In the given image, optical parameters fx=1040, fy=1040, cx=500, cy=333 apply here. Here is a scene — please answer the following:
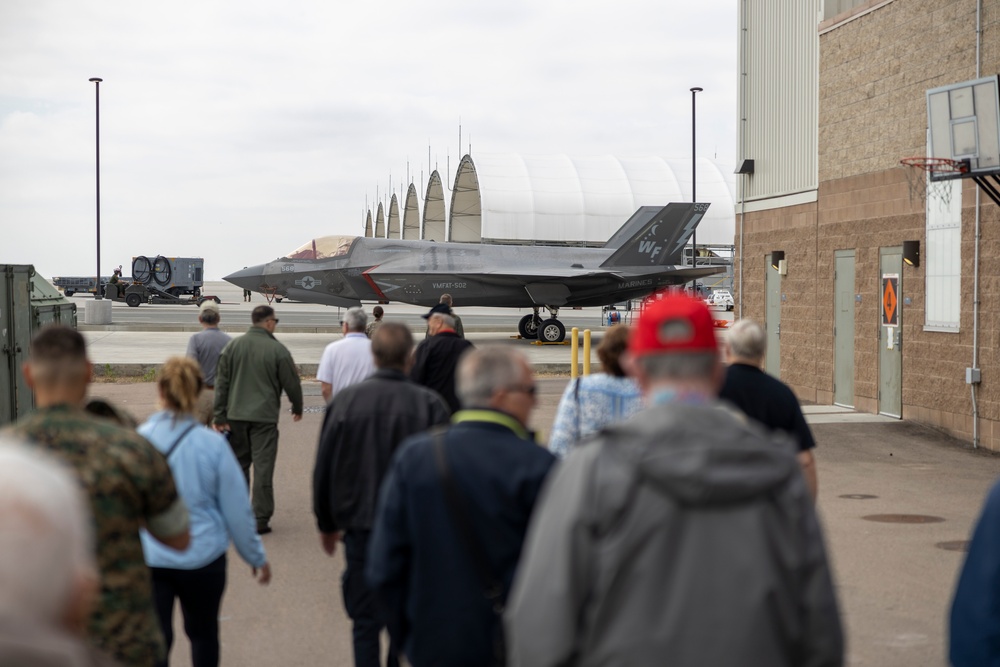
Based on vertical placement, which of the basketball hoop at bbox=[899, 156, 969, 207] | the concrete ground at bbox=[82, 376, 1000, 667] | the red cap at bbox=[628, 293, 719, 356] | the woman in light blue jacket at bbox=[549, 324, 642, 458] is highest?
the basketball hoop at bbox=[899, 156, 969, 207]

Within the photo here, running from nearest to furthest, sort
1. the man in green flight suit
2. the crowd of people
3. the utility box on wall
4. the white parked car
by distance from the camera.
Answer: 1. the crowd of people
2. the man in green flight suit
3. the utility box on wall
4. the white parked car

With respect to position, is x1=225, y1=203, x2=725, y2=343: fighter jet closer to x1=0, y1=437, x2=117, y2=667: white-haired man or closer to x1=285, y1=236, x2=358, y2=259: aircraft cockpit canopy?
x1=285, y1=236, x2=358, y2=259: aircraft cockpit canopy

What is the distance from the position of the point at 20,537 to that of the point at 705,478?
1366 mm

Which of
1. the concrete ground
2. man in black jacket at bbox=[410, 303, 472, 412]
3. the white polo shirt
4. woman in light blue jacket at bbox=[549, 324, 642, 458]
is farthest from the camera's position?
man in black jacket at bbox=[410, 303, 472, 412]

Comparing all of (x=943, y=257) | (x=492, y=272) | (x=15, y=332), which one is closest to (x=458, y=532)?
(x=15, y=332)

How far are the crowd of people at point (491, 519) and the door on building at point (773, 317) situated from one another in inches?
564

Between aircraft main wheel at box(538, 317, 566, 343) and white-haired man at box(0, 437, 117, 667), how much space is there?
29.5 metres

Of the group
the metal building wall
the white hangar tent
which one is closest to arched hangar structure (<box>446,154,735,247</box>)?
the white hangar tent

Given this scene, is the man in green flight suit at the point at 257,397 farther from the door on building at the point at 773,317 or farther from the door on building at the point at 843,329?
the door on building at the point at 773,317

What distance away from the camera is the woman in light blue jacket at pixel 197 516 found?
4488 millimetres

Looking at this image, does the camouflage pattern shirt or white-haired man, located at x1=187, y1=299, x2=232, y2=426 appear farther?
white-haired man, located at x1=187, y1=299, x2=232, y2=426

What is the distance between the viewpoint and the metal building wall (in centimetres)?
1834

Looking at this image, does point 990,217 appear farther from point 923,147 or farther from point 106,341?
point 106,341

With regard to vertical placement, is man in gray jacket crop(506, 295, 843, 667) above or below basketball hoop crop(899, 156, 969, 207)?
below
